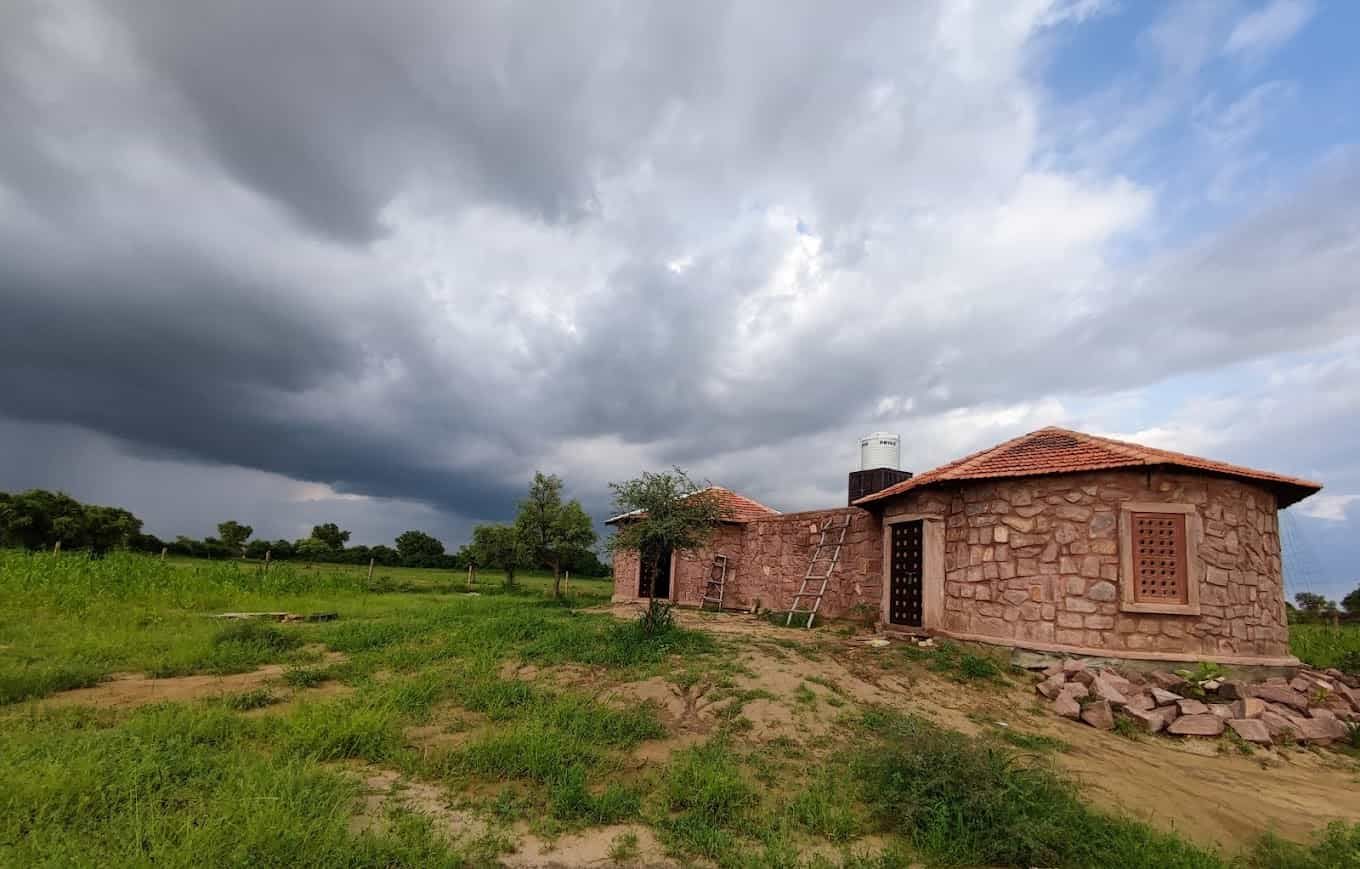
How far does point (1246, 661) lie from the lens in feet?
30.9

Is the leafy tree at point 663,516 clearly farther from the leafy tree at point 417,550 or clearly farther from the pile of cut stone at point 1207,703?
the leafy tree at point 417,550

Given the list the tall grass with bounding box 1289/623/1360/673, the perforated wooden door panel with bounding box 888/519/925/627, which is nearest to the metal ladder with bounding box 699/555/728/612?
the perforated wooden door panel with bounding box 888/519/925/627

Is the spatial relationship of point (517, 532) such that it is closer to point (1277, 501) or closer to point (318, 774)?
point (318, 774)

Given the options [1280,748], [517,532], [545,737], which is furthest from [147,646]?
[1280,748]

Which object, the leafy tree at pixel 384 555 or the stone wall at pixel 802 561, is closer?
the stone wall at pixel 802 561

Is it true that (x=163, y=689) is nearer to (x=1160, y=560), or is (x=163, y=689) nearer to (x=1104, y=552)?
(x=1104, y=552)

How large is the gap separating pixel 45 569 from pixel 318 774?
50.6 feet

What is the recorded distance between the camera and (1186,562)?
951 cm

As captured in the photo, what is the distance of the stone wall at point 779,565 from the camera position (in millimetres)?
14266

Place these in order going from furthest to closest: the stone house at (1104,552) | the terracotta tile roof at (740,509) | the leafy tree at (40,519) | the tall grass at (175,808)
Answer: the leafy tree at (40,519), the terracotta tile roof at (740,509), the stone house at (1104,552), the tall grass at (175,808)

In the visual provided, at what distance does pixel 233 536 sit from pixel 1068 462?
4239cm

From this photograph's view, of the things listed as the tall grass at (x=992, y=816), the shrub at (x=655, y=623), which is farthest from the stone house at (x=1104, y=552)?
the tall grass at (x=992, y=816)

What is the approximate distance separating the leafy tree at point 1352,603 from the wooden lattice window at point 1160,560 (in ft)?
81.7

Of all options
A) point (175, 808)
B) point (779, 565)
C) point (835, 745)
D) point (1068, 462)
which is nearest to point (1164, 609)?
point (1068, 462)
